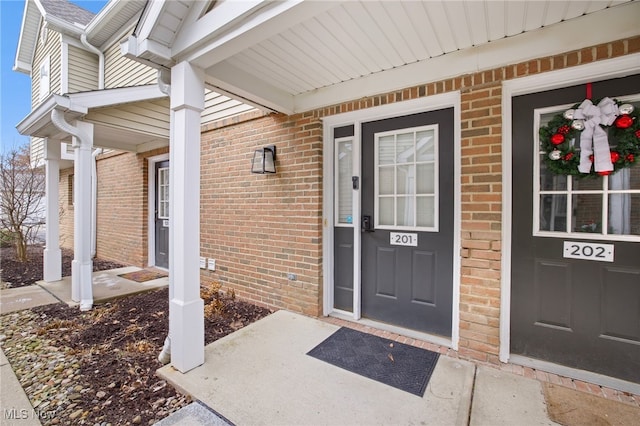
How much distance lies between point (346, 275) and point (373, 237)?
0.56m

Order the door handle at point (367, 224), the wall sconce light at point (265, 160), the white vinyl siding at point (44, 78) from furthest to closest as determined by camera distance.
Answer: the white vinyl siding at point (44, 78) < the wall sconce light at point (265, 160) < the door handle at point (367, 224)

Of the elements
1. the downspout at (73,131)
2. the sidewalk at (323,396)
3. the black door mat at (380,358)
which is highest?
the downspout at (73,131)

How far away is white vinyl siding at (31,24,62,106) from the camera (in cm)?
716

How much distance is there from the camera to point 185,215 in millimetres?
2152

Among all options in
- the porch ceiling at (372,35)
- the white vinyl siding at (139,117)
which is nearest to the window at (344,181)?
the porch ceiling at (372,35)

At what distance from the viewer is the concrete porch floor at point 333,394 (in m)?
1.71

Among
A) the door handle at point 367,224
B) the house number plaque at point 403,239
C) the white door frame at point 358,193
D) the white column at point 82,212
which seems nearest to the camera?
the white door frame at point 358,193

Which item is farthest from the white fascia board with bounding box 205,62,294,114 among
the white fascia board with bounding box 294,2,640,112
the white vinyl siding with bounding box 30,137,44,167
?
the white vinyl siding with bounding box 30,137,44,167

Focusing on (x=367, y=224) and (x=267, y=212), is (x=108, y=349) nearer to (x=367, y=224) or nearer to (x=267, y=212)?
(x=267, y=212)

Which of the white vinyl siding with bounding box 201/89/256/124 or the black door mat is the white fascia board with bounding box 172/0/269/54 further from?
the black door mat

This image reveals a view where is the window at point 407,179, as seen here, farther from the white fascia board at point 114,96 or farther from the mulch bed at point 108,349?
the white fascia board at point 114,96

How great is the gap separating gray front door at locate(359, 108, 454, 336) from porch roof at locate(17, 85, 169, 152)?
3107 millimetres

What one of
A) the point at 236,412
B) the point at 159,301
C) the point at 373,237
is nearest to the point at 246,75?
the point at 373,237

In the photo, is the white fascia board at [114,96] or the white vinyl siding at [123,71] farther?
the white vinyl siding at [123,71]
